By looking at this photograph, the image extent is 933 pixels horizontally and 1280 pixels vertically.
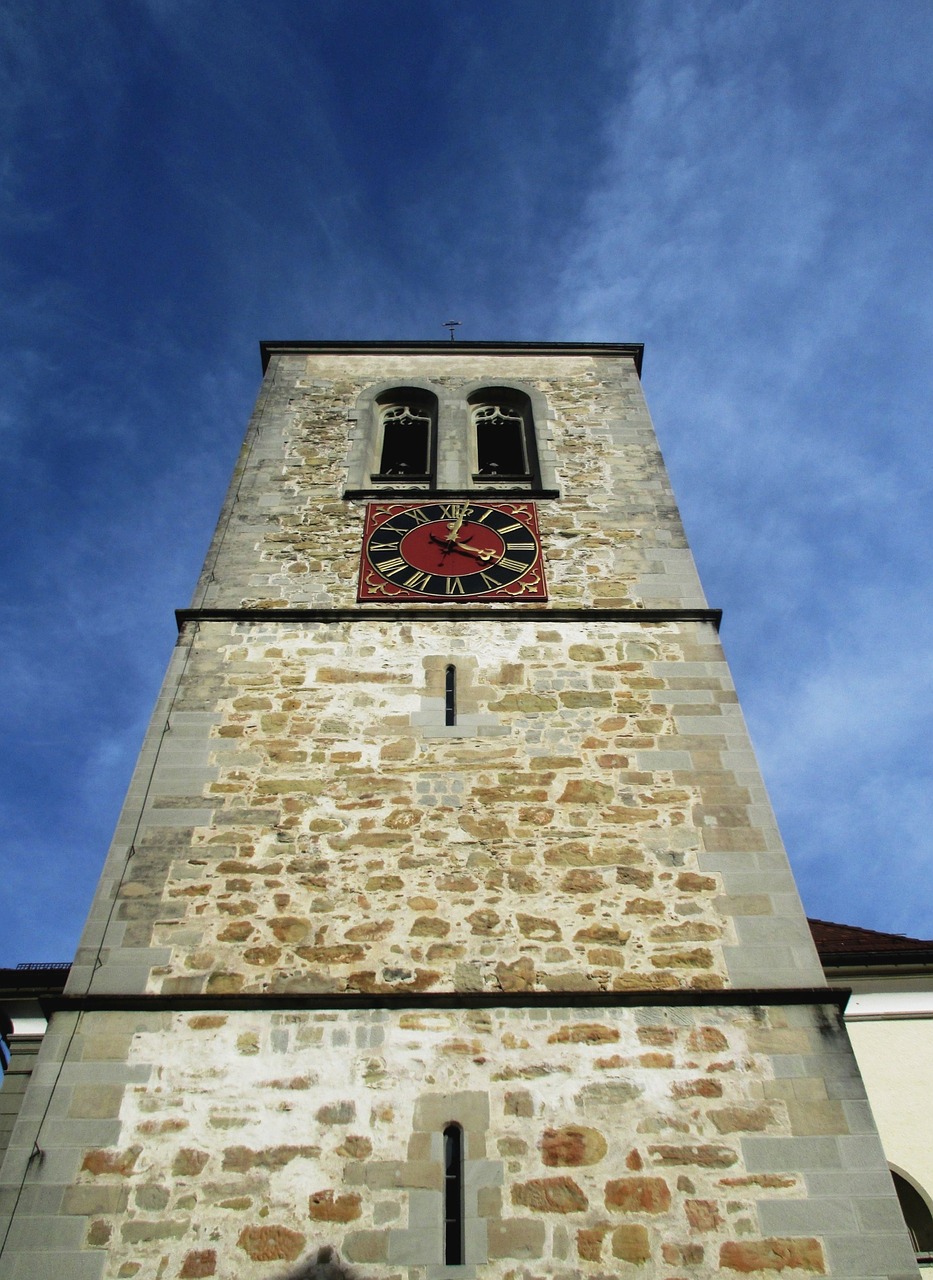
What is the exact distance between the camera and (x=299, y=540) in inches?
375

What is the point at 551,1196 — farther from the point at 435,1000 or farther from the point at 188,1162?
the point at 188,1162

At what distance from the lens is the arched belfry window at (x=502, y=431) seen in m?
11.6

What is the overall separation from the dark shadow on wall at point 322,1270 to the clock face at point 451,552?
4902 millimetres

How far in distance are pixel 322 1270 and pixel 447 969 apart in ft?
5.23

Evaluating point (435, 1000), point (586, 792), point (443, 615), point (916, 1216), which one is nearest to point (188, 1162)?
point (435, 1000)

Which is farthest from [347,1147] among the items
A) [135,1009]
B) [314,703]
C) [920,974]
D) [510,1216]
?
[920,974]

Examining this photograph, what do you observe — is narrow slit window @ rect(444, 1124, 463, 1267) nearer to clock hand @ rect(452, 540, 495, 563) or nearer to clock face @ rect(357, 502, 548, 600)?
clock face @ rect(357, 502, 548, 600)

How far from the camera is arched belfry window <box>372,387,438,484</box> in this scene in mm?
11898

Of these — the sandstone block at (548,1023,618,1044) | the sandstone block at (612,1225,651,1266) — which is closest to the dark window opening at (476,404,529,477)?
the sandstone block at (548,1023,618,1044)

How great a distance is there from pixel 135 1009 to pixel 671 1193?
2.75 meters

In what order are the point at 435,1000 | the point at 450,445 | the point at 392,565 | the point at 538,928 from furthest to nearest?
1. the point at 450,445
2. the point at 392,565
3. the point at 538,928
4. the point at 435,1000

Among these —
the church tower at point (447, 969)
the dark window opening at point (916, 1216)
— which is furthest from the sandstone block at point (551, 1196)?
the dark window opening at point (916, 1216)

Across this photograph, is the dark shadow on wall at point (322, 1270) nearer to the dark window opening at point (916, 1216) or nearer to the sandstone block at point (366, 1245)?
the sandstone block at point (366, 1245)

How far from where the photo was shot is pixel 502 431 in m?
12.2
